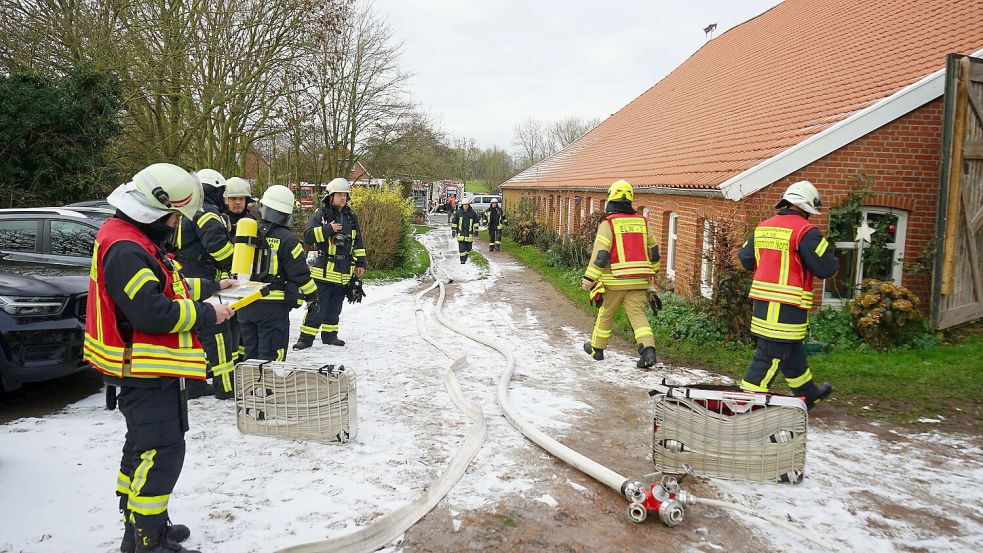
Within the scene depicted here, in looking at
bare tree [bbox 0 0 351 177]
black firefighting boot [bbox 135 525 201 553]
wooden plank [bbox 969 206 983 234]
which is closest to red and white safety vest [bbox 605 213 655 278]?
wooden plank [bbox 969 206 983 234]

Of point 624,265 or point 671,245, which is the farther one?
point 671,245

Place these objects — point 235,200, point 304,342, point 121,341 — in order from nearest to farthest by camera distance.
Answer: point 121,341 → point 235,200 → point 304,342

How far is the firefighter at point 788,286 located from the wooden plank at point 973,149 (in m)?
4.12

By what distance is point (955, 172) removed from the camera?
788cm

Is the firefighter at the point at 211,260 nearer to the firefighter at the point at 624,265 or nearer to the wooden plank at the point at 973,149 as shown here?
the firefighter at the point at 624,265

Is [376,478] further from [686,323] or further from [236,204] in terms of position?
[686,323]

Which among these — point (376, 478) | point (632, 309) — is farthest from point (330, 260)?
point (376, 478)

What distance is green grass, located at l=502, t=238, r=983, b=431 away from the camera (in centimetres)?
616

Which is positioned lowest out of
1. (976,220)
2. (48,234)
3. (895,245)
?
(48,234)

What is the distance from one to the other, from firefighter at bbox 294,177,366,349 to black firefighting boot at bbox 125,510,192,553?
463 centimetres

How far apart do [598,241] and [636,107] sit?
63.8 feet

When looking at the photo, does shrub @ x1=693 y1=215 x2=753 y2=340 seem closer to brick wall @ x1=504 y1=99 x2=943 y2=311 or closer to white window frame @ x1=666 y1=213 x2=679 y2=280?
brick wall @ x1=504 y1=99 x2=943 y2=311

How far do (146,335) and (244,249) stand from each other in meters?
2.91

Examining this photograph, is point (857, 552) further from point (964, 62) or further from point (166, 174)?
point (964, 62)
